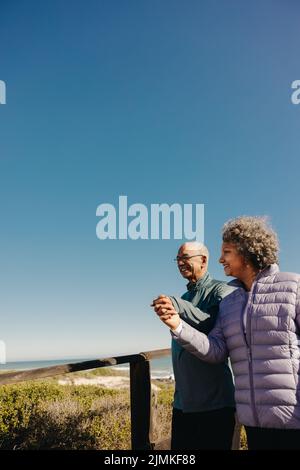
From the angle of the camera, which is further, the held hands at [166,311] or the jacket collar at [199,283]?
the jacket collar at [199,283]

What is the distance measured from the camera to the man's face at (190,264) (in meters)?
2.59

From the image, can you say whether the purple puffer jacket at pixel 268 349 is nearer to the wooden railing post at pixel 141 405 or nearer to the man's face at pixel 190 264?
the man's face at pixel 190 264

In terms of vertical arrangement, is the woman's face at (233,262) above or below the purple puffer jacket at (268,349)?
above

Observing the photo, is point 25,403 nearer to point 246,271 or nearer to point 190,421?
point 190,421

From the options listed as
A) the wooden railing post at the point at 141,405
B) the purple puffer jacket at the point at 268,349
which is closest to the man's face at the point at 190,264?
the purple puffer jacket at the point at 268,349

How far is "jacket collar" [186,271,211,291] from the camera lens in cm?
254

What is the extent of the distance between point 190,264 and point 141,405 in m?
1.32

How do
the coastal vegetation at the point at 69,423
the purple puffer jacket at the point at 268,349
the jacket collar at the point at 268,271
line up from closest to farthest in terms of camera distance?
the purple puffer jacket at the point at 268,349
the jacket collar at the point at 268,271
the coastal vegetation at the point at 69,423

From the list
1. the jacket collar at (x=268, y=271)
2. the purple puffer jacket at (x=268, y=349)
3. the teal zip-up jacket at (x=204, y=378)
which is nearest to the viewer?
the purple puffer jacket at (x=268, y=349)

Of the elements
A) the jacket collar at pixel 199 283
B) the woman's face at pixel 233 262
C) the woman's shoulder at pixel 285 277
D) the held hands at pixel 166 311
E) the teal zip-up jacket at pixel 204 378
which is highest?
the woman's face at pixel 233 262

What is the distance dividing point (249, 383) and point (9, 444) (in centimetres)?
348

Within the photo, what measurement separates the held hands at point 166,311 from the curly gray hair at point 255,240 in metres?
0.44

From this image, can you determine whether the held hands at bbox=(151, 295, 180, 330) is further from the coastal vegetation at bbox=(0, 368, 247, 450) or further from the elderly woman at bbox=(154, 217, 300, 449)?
the coastal vegetation at bbox=(0, 368, 247, 450)

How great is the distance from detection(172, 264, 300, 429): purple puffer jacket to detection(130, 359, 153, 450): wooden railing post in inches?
50.2
